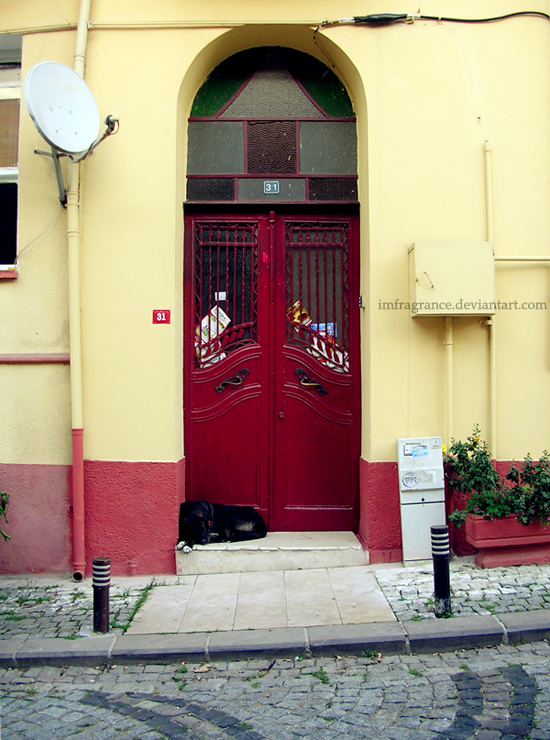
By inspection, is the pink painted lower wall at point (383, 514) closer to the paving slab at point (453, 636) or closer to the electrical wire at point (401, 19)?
the paving slab at point (453, 636)

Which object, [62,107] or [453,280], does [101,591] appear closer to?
[453,280]

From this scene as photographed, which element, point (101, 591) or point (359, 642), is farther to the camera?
point (101, 591)

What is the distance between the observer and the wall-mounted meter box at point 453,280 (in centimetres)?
528

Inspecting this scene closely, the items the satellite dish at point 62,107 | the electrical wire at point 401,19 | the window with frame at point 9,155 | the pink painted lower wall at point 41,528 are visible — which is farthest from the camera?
the window with frame at point 9,155

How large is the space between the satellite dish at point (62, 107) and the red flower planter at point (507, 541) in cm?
459

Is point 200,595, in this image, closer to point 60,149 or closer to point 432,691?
point 432,691

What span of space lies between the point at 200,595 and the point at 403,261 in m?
3.37

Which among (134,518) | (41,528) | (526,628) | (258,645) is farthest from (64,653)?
(526,628)

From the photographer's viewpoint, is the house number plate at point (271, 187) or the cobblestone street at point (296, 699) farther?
the house number plate at point (271, 187)

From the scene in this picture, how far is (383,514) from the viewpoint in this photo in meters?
5.48

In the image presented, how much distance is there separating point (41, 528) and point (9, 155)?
3.55m

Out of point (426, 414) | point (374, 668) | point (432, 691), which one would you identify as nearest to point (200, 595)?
point (374, 668)

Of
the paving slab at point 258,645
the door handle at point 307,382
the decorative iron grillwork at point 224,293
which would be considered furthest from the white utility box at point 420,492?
the decorative iron grillwork at point 224,293

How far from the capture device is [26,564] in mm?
5516
